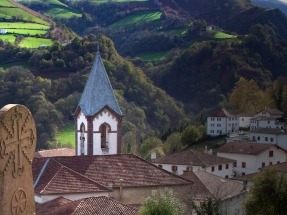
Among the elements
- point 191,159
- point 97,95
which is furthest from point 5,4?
point 97,95

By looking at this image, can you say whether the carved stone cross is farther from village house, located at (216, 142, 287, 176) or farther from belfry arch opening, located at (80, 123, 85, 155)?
village house, located at (216, 142, 287, 176)

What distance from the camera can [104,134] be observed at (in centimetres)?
3216

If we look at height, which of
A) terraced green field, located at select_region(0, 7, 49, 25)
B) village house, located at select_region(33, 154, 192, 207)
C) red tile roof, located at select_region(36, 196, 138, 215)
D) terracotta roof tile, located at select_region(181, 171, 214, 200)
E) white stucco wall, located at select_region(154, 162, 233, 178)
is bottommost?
white stucco wall, located at select_region(154, 162, 233, 178)

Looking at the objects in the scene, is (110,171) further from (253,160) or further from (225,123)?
(225,123)

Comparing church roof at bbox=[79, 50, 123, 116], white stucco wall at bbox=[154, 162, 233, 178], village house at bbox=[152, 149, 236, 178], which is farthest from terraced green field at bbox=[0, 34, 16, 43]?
church roof at bbox=[79, 50, 123, 116]

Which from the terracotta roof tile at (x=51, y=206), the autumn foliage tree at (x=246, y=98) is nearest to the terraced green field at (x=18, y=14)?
the autumn foliage tree at (x=246, y=98)

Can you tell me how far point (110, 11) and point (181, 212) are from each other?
155862 mm

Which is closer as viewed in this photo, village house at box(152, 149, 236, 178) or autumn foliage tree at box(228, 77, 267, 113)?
village house at box(152, 149, 236, 178)

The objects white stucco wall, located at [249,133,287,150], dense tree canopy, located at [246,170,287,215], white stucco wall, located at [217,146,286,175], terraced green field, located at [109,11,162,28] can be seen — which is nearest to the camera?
dense tree canopy, located at [246,170,287,215]

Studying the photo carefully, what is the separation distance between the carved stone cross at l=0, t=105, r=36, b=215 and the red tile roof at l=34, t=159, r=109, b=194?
16.0 meters

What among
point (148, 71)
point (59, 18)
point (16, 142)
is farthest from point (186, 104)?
point (16, 142)

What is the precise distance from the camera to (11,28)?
11662 cm

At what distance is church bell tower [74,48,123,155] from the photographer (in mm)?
31625

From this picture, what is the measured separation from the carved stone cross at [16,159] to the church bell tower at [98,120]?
21.8 metres
